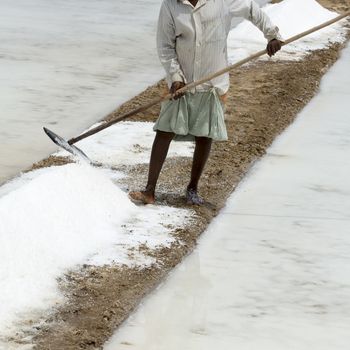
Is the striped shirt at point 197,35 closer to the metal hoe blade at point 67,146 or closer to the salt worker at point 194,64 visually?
the salt worker at point 194,64

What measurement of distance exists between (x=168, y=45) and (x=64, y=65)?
15.9ft

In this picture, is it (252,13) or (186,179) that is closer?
(252,13)

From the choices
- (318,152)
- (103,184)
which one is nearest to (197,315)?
(103,184)

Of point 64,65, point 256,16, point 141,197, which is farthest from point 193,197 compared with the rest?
A: point 64,65

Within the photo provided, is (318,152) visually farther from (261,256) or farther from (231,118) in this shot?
(261,256)

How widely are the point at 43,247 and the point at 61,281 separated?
0.79ft

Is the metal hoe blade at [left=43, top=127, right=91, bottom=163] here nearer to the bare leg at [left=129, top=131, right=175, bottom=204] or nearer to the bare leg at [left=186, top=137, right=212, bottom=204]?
the bare leg at [left=129, top=131, right=175, bottom=204]

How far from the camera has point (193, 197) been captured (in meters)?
7.27

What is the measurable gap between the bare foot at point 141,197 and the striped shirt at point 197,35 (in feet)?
2.18

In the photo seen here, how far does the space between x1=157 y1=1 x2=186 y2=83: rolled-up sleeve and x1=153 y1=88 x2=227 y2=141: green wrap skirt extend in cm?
14

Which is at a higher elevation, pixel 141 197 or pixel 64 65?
pixel 141 197

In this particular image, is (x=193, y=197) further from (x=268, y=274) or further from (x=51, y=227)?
(x=51, y=227)

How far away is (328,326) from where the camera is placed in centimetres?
560

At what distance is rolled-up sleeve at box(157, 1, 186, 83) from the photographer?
6969 mm
